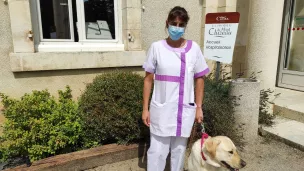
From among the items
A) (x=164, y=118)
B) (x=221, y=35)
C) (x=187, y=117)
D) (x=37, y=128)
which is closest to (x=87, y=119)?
(x=37, y=128)

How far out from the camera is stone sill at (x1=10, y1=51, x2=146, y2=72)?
349 centimetres

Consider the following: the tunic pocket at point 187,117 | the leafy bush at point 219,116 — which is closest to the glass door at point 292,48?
the leafy bush at point 219,116

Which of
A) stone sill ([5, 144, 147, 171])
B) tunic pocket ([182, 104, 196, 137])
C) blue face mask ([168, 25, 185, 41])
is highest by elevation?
blue face mask ([168, 25, 185, 41])

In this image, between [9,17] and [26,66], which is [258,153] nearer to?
[26,66]

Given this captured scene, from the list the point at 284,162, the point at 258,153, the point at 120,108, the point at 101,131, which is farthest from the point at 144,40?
the point at 284,162

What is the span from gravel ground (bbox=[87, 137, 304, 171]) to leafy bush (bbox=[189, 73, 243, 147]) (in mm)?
293

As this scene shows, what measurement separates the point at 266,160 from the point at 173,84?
7.28 ft

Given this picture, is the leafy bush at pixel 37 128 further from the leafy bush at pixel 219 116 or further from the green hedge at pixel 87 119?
the leafy bush at pixel 219 116

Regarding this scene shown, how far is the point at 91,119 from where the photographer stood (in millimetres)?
3330

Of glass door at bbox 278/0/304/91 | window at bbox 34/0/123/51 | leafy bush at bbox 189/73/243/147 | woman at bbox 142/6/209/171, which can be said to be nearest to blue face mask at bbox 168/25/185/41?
woman at bbox 142/6/209/171

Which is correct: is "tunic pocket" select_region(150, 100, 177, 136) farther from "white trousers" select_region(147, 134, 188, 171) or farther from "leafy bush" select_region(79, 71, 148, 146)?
"leafy bush" select_region(79, 71, 148, 146)

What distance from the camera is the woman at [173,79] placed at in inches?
84.4

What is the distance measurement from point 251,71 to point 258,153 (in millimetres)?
1612

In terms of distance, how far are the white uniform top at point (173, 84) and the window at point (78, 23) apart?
2288 mm
